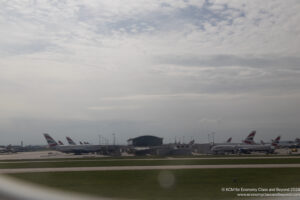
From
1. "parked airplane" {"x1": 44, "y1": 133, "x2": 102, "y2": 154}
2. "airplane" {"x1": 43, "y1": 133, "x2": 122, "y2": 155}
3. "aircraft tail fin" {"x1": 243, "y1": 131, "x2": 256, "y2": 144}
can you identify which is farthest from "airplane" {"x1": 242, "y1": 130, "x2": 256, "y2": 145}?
"parked airplane" {"x1": 44, "y1": 133, "x2": 102, "y2": 154}

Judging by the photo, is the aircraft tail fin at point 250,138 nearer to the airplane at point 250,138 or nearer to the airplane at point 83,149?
the airplane at point 250,138

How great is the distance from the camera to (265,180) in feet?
87.6

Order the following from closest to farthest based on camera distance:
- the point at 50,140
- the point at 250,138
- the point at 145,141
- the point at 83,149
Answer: the point at 83,149
the point at 250,138
the point at 50,140
the point at 145,141

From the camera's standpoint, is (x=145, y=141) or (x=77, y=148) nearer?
(x=77, y=148)

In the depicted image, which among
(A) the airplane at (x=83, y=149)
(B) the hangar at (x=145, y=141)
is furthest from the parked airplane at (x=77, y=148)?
(B) the hangar at (x=145, y=141)

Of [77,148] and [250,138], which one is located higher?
[250,138]

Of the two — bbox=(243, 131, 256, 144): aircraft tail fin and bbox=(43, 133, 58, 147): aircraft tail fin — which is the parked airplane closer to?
bbox=(43, 133, 58, 147): aircraft tail fin

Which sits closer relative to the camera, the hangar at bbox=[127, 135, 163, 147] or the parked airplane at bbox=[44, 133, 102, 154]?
the parked airplane at bbox=[44, 133, 102, 154]

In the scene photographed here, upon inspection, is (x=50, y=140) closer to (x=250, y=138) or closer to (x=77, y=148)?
(x=77, y=148)

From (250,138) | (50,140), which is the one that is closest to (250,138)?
(250,138)

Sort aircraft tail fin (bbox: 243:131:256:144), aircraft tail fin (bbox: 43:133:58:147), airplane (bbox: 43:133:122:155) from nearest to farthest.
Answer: airplane (bbox: 43:133:122:155), aircraft tail fin (bbox: 243:131:256:144), aircraft tail fin (bbox: 43:133:58:147)

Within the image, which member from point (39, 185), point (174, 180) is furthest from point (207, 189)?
point (39, 185)

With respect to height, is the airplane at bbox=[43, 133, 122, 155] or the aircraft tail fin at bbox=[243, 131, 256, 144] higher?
the aircraft tail fin at bbox=[243, 131, 256, 144]

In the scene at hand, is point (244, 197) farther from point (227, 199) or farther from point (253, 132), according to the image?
point (253, 132)
